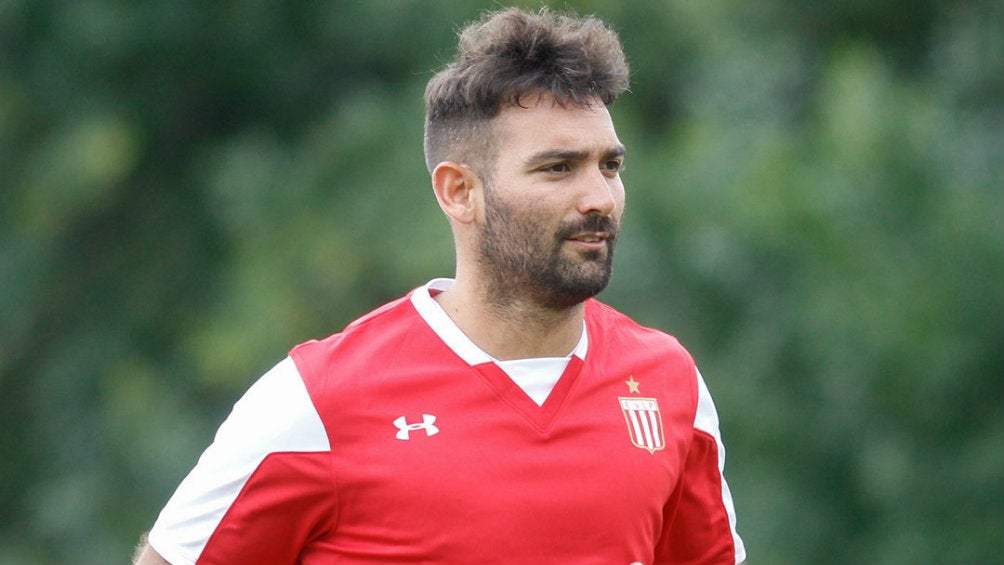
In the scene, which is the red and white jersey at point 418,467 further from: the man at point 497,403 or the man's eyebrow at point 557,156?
the man's eyebrow at point 557,156

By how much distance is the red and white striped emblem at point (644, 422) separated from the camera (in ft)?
11.8

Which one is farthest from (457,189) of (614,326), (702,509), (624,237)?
(624,237)

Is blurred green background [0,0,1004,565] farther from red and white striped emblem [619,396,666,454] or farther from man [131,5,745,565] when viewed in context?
red and white striped emblem [619,396,666,454]

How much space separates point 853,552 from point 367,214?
3.70 meters

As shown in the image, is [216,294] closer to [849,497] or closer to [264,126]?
[264,126]

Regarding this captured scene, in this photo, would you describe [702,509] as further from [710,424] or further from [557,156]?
[557,156]

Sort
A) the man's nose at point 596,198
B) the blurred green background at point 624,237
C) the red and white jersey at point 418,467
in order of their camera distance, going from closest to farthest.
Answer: the red and white jersey at point 418,467
the man's nose at point 596,198
the blurred green background at point 624,237

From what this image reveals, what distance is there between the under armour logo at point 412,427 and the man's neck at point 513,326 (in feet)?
0.73

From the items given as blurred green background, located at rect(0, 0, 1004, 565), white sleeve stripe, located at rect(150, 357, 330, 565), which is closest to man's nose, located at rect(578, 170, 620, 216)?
white sleeve stripe, located at rect(150, 357, 330, 565)

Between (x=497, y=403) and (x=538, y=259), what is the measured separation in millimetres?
308

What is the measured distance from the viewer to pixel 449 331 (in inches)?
143

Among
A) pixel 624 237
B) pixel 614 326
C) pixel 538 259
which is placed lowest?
pixel 624 237

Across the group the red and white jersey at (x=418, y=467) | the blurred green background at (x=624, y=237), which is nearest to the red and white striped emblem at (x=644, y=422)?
the red and white jersey at (x=418, y=467)

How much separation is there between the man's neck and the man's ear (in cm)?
17
